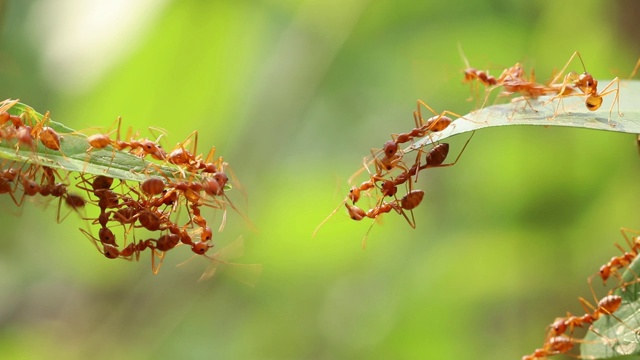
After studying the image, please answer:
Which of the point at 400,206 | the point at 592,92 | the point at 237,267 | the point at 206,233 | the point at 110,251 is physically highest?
the point at 592,92

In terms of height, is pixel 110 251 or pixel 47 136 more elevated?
pixel 47 136

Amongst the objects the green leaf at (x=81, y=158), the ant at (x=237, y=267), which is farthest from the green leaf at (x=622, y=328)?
the ant at (x=237, y=267)

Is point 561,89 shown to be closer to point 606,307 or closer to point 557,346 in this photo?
point 606,307

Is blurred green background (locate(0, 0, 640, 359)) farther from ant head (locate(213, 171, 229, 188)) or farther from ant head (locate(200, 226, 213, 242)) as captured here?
ant head (locate(213, 171, 229, 188))

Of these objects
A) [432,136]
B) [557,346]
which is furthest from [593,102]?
[557,346]

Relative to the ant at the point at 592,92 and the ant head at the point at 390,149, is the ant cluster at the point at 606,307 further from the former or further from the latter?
the ant head at the point at 390,149

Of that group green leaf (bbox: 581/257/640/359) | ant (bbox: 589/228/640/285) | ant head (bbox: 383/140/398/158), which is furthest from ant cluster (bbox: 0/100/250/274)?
ant (bbox: 589/228/640/285)
